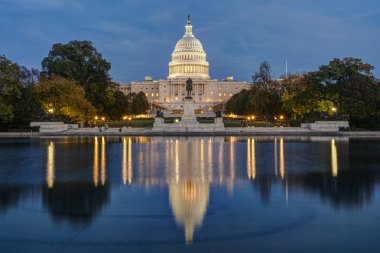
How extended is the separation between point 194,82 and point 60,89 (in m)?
125

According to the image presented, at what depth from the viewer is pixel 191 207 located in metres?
13.6

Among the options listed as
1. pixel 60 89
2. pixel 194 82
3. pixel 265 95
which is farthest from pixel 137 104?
pixel 194 82

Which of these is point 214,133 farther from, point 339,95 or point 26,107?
point 26,107

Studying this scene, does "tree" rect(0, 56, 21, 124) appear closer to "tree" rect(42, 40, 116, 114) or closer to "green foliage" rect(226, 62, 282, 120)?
"tree" rect(42, 40, 116, 114)

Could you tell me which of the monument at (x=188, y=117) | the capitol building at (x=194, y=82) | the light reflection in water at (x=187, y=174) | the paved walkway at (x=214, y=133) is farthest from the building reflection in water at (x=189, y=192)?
the capitol building at (x=194, y=82)

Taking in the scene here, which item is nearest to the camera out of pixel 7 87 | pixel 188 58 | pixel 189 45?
pixel 7 87

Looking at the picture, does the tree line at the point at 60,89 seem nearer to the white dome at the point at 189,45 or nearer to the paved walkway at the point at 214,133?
the paved walkway at the point at 214,133

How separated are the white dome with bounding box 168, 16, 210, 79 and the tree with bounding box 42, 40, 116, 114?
111 meters

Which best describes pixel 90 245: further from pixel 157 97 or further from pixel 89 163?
pixel 157 97

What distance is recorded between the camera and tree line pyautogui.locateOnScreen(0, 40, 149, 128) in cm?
5959

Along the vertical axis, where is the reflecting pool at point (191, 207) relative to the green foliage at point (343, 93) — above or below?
below

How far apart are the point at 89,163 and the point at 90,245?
547 inches

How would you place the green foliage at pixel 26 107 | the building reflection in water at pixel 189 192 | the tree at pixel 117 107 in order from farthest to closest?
1. the tree at pixel 117 107
2. the green foliage at pixel 26 107
3. the building reflection in water at pixel 189 192

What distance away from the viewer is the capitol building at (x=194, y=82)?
186 metres
